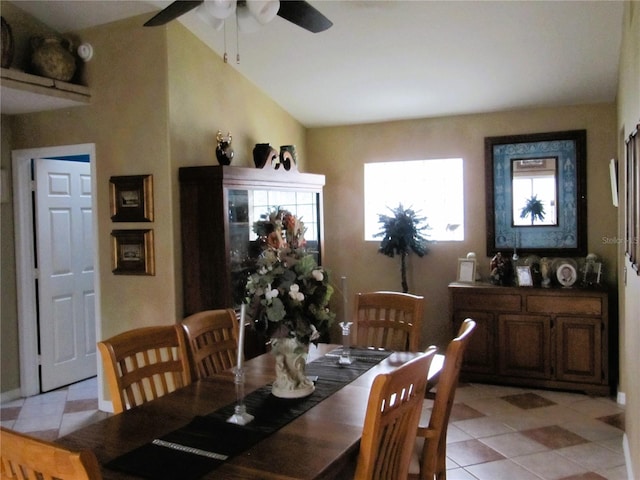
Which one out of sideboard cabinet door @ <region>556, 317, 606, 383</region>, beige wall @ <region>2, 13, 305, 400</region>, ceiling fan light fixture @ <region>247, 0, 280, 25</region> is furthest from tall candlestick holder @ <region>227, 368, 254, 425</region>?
sideboard cabinet door @ <region>556, 317, 606, 383</region>

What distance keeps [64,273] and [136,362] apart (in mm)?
2961

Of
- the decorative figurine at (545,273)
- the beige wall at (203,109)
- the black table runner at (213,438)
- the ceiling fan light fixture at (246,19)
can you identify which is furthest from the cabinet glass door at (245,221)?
the decorative figurine at (545,273)

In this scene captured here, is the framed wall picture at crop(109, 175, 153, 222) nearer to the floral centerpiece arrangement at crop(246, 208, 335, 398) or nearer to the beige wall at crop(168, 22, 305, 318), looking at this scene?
the beige wall at crop(168, 22, 305, 318)

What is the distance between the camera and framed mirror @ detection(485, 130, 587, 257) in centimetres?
455

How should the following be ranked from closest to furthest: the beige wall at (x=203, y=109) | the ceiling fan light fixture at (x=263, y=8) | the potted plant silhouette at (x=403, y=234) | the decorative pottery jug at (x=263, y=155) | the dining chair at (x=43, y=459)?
the dining chair at (x=43, y=459) → the ceiling fan light fixture at (x=263, y=8) → the beige wall at (x=203, y=109) → the decorative pottery jug at (x=263, y=155) → the potted plant silhouette at (x=403, y=234)

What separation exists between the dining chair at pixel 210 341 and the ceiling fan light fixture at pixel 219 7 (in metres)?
1.37

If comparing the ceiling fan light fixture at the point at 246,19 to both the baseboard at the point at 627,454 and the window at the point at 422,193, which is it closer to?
the window at the point at 422,193

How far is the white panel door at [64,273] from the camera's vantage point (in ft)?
15.0

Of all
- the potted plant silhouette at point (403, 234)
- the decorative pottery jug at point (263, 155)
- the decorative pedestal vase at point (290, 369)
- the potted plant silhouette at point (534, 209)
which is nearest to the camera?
the decorative pedestal vase at point (290, 369)

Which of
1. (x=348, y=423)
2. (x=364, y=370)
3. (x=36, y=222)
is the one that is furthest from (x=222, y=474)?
(x=36, y=222)

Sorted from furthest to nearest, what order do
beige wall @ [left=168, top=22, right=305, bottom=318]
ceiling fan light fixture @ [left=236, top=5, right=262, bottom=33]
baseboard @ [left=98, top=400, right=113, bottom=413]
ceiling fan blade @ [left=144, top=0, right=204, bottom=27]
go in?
baseboard @ [left=98, top=400, right=113, bottom=413], beige wall @ [left=168, top=22, right=305, bottom=318], ceiling fan light fixture @ [left=236, top=5, right=262, bottom=33], ceiling fan blade @ [left=144, top=0, right=204, bottom=27]

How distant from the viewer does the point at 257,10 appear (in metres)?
2.36

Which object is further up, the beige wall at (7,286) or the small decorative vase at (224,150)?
the small decorative vase at (224,150)

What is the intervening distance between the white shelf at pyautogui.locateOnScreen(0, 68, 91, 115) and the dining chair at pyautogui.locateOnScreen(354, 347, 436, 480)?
3.19 m
